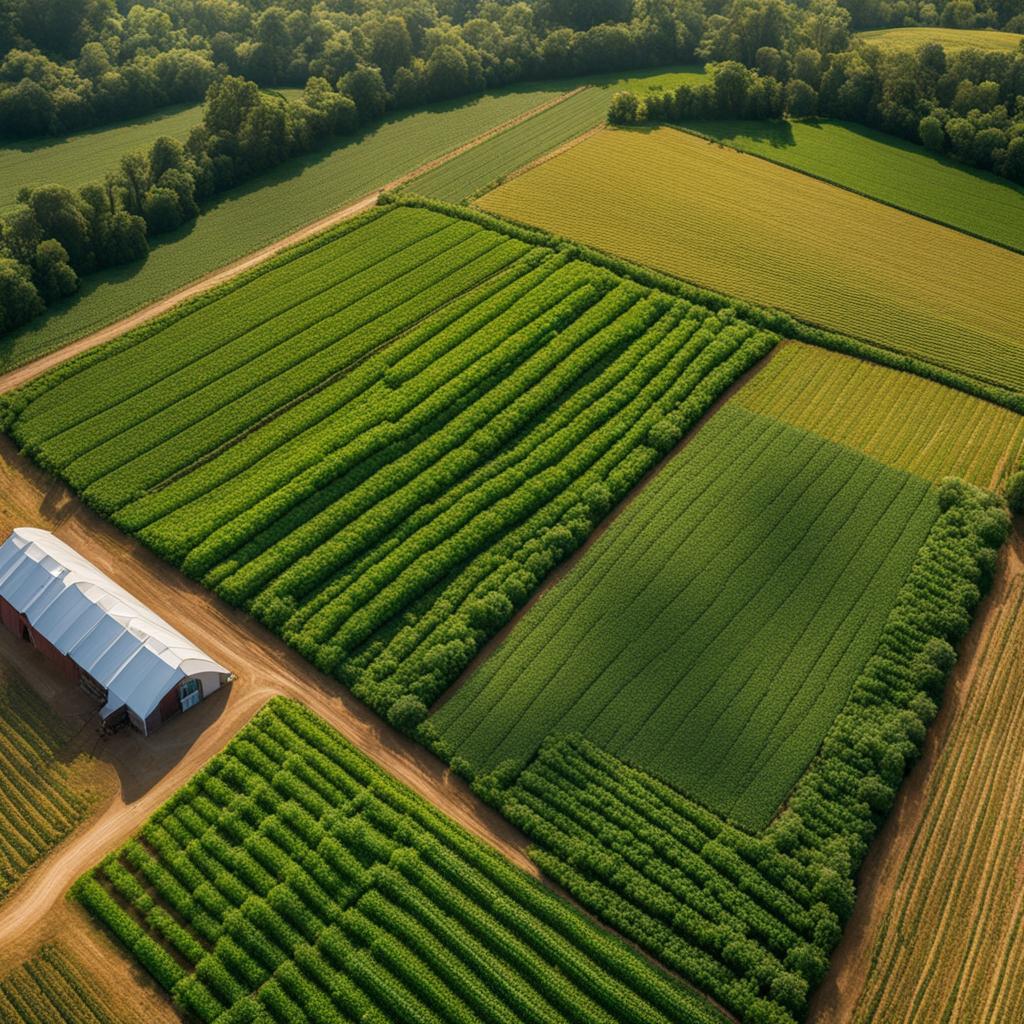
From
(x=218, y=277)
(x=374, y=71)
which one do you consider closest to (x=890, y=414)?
Result: (x=218, y=277)

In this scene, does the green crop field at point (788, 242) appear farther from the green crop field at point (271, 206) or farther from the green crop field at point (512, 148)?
the green crop field at point (271, 206)

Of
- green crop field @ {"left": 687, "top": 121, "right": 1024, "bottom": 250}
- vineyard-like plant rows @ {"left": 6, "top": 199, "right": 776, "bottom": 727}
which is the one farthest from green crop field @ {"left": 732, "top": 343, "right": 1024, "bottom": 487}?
green crop field @ {"left": 687, "top": 121, "right": 1024, "bottom": 250}

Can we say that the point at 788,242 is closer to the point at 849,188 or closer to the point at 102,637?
the point at 849,188

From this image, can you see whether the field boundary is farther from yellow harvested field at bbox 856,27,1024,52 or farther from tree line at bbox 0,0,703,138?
yellow harvested field at bbox 856,27,1024,52

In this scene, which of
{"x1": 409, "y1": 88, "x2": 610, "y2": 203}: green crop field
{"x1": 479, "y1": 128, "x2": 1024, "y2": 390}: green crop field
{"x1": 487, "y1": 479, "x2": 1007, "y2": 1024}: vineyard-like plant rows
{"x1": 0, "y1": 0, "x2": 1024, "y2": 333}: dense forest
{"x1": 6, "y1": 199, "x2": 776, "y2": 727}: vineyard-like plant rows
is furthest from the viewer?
{"x1": 409, "y1": 88, "x2": 610, "y2": 203}: green crop field

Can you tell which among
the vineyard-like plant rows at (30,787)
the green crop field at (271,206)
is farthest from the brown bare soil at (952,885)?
the green crop field at (271,206)

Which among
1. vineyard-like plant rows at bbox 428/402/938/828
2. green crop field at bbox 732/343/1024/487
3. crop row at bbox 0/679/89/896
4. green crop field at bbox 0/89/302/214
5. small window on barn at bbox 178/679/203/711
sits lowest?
crop row at bbox 0/679/89/896
